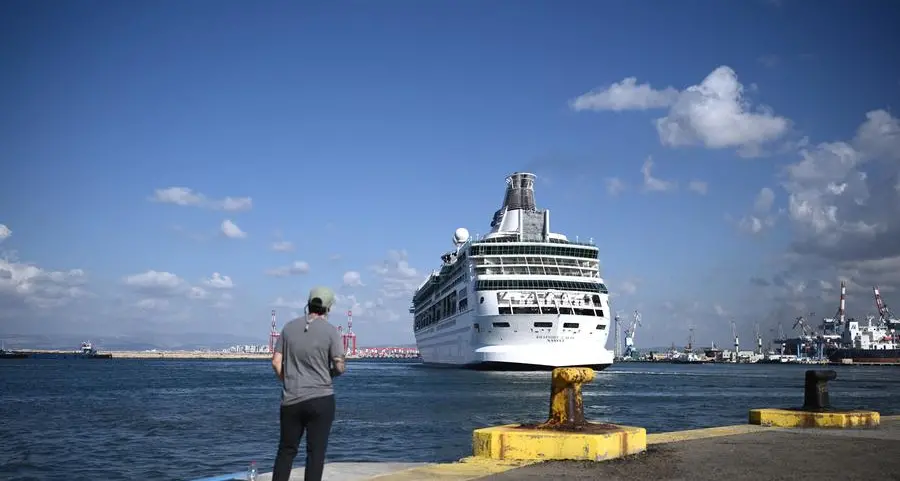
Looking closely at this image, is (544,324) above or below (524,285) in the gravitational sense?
below

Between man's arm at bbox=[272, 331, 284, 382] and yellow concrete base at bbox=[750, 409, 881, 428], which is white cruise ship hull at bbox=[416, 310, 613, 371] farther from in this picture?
man's arm at bbox=[272, 331, 284, 382]

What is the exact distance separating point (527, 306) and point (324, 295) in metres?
60.0

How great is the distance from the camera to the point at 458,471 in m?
8.08

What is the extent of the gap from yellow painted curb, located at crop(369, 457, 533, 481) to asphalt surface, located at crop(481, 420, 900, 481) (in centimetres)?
24

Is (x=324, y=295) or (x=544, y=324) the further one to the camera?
(x=544, y=324)

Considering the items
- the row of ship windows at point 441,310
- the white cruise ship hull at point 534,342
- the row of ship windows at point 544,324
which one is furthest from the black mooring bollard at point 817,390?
the row of ship windows at point 441,310

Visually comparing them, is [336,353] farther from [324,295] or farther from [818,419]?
[818,419]

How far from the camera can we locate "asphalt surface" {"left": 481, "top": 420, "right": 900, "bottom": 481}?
795cm

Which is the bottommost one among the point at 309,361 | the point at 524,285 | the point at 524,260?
the point at 309,361

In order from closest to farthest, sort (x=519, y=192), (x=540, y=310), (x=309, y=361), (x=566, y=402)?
(x=309, y=361) → (x=566, y=402) → (x=540, y=310) → (x=519, y=192)

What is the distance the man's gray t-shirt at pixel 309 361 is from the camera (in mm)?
6426

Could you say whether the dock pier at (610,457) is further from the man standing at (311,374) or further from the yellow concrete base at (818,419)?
the yellow concrete base at (818,419)

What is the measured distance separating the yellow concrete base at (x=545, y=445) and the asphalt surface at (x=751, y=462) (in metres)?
0.19

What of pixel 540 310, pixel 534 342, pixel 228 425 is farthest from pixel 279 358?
pixel 540 310
